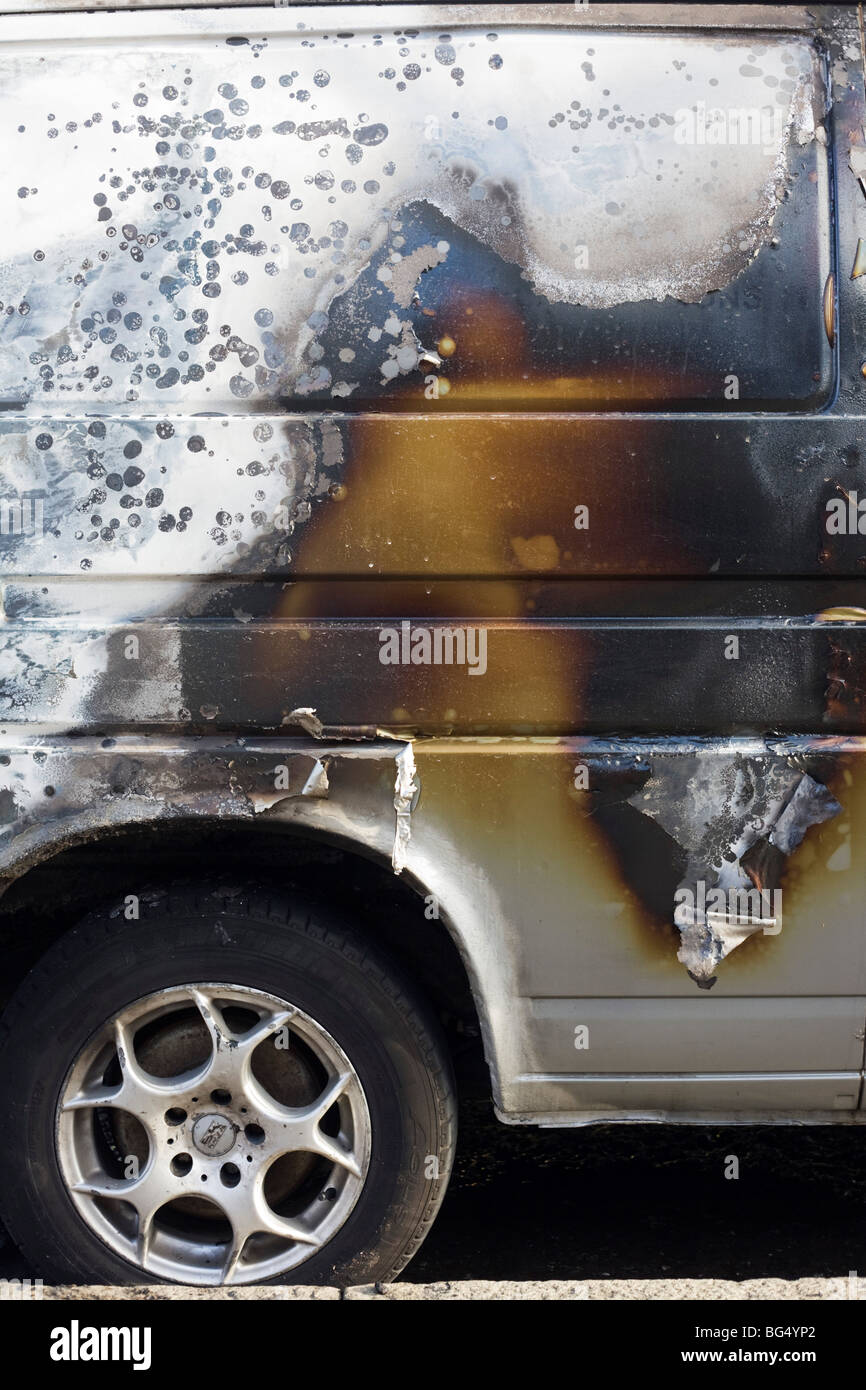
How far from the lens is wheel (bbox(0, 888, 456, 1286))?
2.41m

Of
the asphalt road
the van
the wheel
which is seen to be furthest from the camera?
the asphalt road

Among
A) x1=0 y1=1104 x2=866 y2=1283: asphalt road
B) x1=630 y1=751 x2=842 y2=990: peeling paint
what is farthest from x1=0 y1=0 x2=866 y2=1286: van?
x1=0 y1=1104 x2=866 y2=1283: asphalt road

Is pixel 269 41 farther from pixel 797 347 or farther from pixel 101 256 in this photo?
pixel 797 347

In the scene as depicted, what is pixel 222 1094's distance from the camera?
2.45 meters

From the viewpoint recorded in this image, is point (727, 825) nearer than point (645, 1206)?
Yes

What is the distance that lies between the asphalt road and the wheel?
1.48 ft

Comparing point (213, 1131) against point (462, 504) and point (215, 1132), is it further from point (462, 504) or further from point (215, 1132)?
point (462, 504)

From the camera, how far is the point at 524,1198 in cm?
318

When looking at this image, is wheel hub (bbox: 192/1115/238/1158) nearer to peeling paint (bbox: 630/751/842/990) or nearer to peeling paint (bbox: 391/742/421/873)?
peeling paint (bbox: 391/742/421/873)

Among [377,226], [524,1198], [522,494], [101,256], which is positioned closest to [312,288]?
[377,226]

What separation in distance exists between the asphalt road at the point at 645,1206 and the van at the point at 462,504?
29.0 inches

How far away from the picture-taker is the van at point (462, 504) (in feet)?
7.55

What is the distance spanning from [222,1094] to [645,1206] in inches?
51.5

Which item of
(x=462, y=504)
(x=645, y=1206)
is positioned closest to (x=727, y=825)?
(x=462, y=504)
